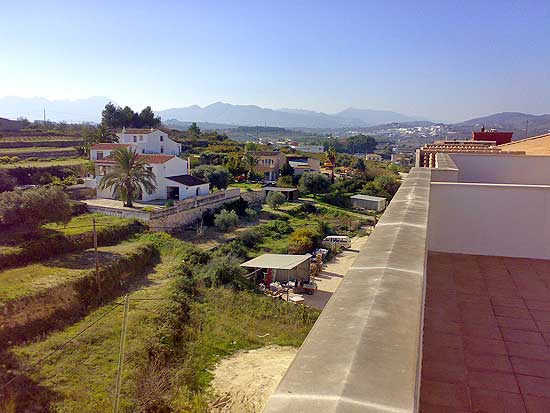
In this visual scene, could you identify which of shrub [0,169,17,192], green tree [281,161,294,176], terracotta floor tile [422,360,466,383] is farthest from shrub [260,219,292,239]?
terracotta floor tile [422,360,466,383]

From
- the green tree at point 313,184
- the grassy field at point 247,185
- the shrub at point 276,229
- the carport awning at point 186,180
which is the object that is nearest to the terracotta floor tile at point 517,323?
the shrub at point 276,229

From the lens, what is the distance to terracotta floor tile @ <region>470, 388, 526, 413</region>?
6.53ft

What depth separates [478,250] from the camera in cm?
468

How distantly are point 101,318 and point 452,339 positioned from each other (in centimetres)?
1300

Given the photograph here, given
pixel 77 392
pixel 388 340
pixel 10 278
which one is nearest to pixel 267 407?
pixel 388 340

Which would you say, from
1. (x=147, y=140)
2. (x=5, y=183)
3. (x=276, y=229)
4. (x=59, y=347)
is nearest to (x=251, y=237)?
(x=276, y=229)

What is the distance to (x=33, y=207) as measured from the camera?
18.6 meters

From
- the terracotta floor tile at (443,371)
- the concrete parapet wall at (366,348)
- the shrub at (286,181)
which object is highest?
the concrete parapet wall at (366,348)

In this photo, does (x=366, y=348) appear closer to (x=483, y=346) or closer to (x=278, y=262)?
(x=483, y=346)

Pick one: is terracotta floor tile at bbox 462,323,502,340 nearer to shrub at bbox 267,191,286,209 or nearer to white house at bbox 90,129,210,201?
white house at bbox 90,129,210,201

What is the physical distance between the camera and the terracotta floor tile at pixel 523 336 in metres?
2.66

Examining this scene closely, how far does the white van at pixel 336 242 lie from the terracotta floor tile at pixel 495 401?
23.6 meters

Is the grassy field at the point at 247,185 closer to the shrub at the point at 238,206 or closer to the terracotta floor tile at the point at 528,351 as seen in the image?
the shrub at the point at 238,206

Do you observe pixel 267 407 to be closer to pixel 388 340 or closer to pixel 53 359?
pixel 388 340
